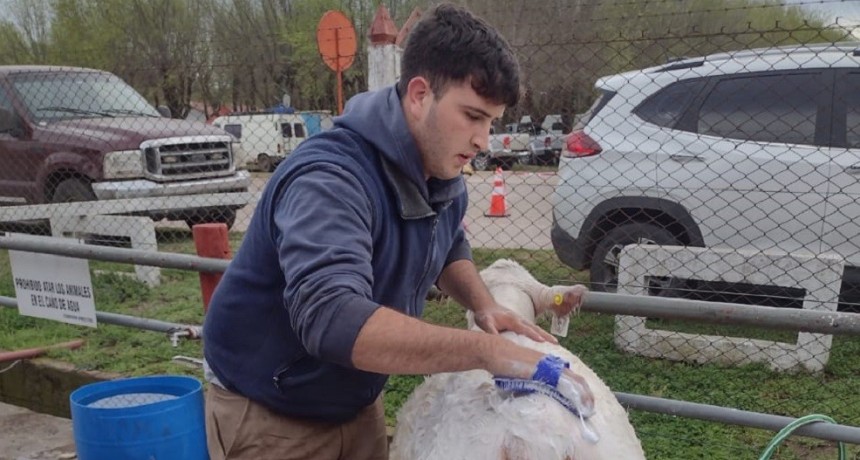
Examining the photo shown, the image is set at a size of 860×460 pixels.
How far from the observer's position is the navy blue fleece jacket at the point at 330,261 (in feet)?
4.74

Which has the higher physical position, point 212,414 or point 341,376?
point 341,376

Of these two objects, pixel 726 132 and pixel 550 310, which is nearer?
pixel 550 310

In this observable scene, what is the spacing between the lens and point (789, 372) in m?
4.54

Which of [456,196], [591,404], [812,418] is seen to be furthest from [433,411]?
[812,418]

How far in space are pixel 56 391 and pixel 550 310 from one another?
140 inches

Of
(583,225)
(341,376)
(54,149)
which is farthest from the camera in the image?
(54,149)

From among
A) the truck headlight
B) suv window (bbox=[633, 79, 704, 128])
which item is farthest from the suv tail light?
the truck headlight

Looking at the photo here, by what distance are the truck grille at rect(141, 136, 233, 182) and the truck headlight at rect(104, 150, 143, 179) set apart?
0.35ft

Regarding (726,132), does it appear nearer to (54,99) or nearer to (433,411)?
(433,411)

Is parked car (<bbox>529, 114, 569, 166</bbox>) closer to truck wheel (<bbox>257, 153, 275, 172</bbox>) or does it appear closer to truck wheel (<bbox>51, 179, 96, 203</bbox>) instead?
truck wheel (<bbox>51, 179, 96, 203</bbox>)

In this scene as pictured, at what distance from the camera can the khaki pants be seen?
206cm

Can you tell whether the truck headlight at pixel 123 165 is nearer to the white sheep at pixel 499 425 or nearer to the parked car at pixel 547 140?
the parked car at pixel 547 140

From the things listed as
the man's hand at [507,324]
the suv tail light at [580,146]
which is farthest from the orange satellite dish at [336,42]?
the man's hand at [507,324]

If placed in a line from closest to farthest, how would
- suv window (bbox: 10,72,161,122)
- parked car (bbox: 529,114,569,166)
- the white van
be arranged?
parked car (bbox: 529,114,569,166), suv window (bbox: 10,72,161,122), the white van
